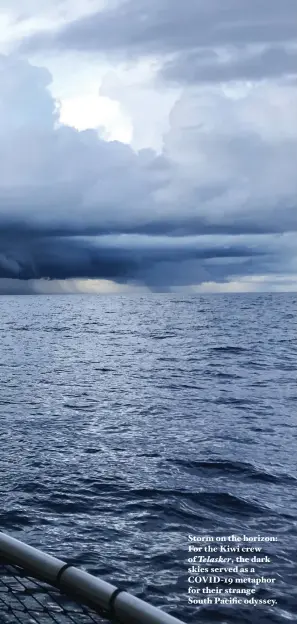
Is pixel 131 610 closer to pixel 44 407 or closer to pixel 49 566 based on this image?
pixel 49 566

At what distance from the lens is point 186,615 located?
916 centimetres

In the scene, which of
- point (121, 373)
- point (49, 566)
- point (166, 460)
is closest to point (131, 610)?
point (49, 566)

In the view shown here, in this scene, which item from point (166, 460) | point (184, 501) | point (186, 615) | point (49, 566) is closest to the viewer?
point (49, 566)

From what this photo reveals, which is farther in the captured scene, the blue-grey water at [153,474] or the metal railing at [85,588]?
the blue-grey water at [153,474]

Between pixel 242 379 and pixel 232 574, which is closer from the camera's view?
pixel 232 574

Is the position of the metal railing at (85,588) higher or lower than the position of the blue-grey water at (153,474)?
higher

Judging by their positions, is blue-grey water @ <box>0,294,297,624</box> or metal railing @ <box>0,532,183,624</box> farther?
blue-grey water @ <box>0,294,297,624</box>

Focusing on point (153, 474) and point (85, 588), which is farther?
point (153, 474)

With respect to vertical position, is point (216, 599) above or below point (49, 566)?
below

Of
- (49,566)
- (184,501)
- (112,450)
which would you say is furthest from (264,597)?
(112,450)

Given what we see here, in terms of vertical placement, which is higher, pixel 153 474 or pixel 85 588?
pixel 85 588

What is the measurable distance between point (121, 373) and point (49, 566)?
37821 millimetres

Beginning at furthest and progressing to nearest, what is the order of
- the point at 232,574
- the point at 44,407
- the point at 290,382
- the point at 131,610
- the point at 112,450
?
the point at 290,382
the point at 44,407
the point at 112,450
the point at 232,574
the point at 131,610

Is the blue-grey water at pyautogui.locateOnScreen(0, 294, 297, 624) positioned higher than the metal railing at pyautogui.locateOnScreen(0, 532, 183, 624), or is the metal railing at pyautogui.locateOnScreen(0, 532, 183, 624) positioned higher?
the metal railing at pyautogui.locateOnScreen(0, 532, 183, 624)
